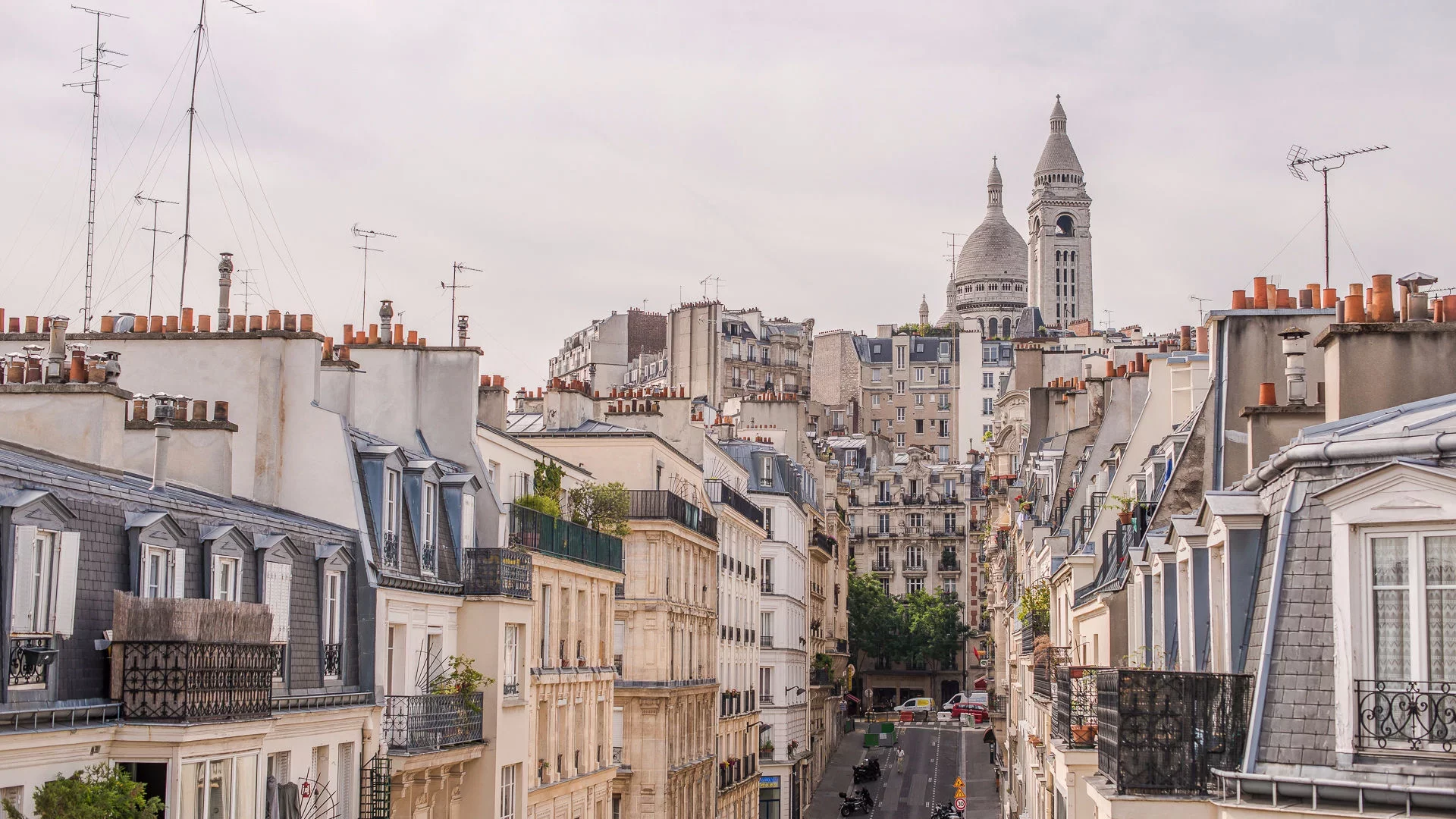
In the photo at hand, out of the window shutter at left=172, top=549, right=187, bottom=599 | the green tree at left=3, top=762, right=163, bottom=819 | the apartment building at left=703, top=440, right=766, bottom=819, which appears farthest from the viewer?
the apartment building at left=703, top=440, right=766, bottom=819

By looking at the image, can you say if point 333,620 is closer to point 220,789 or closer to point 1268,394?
point 220,789

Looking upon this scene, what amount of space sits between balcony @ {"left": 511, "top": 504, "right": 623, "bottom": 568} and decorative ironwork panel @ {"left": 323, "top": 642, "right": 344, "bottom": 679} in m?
7.30

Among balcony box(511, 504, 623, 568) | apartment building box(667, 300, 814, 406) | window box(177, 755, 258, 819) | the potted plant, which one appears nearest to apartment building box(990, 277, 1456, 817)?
the potted plant

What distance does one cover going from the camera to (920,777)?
91.8m

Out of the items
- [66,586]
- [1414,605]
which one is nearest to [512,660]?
Answer: [66,586]

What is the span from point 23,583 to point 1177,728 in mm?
10346

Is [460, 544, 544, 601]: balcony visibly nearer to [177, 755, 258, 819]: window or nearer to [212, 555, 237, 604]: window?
[212, 555, 237, 604]: window

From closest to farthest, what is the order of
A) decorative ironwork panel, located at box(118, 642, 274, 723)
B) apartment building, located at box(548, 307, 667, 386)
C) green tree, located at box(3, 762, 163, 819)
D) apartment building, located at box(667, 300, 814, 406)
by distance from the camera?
green tree, located at box(3, 762, 163, 819) → decorative ironwork panel, located at box(118, 642, 274, 723) → apartment building, located at box(667, 300, 814, 406) → apartment building, located at box(548, 307, 667, 386)

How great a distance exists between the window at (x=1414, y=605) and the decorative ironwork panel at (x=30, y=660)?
1166 cm

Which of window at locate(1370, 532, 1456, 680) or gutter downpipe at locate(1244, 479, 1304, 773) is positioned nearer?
window at locate(1370, 532, 1456, 680)

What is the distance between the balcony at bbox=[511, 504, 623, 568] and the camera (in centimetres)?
3416

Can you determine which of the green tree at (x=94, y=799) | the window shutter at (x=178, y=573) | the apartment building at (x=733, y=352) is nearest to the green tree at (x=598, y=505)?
the window shutter at (x=178, y=573)

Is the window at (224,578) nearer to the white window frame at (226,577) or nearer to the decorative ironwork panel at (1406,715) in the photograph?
the white window frame at (226,577)

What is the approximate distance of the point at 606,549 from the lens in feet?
137
